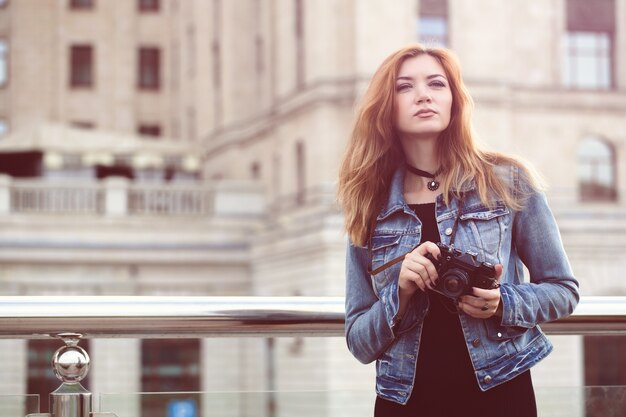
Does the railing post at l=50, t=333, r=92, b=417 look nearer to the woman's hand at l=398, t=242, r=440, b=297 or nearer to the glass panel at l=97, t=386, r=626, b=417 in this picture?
the glass panel at l=97, t=386, r=626, b=417

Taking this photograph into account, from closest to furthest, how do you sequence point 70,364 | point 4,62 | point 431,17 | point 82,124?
point 70,364 → point 431,17 → point 82,124 → point 4,62

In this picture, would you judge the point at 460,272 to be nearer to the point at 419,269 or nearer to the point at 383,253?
the point at 419,269

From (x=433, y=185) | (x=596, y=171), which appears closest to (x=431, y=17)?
(x=596, y=171)

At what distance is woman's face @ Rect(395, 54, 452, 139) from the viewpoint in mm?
3525

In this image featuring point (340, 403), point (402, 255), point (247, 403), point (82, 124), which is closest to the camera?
point (402, 255)

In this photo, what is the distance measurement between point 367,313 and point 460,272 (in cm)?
38

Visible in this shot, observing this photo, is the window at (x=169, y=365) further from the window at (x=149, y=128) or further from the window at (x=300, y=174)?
the window at (x=149, y=128)

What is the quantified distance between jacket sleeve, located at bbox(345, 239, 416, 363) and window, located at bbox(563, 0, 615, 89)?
36.7 meters

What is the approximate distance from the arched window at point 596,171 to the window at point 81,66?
896 inches

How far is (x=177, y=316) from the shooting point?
4.18 m

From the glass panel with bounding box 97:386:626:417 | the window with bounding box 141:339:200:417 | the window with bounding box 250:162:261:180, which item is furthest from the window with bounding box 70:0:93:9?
the glass panel with bounding box 97:386:626:417

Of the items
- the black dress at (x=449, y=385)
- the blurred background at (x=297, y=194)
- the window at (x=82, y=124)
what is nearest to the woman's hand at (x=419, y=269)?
the black dress at (x=449, y=385)

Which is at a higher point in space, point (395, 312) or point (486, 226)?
point (486, 226)

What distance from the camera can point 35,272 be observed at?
122 feet
